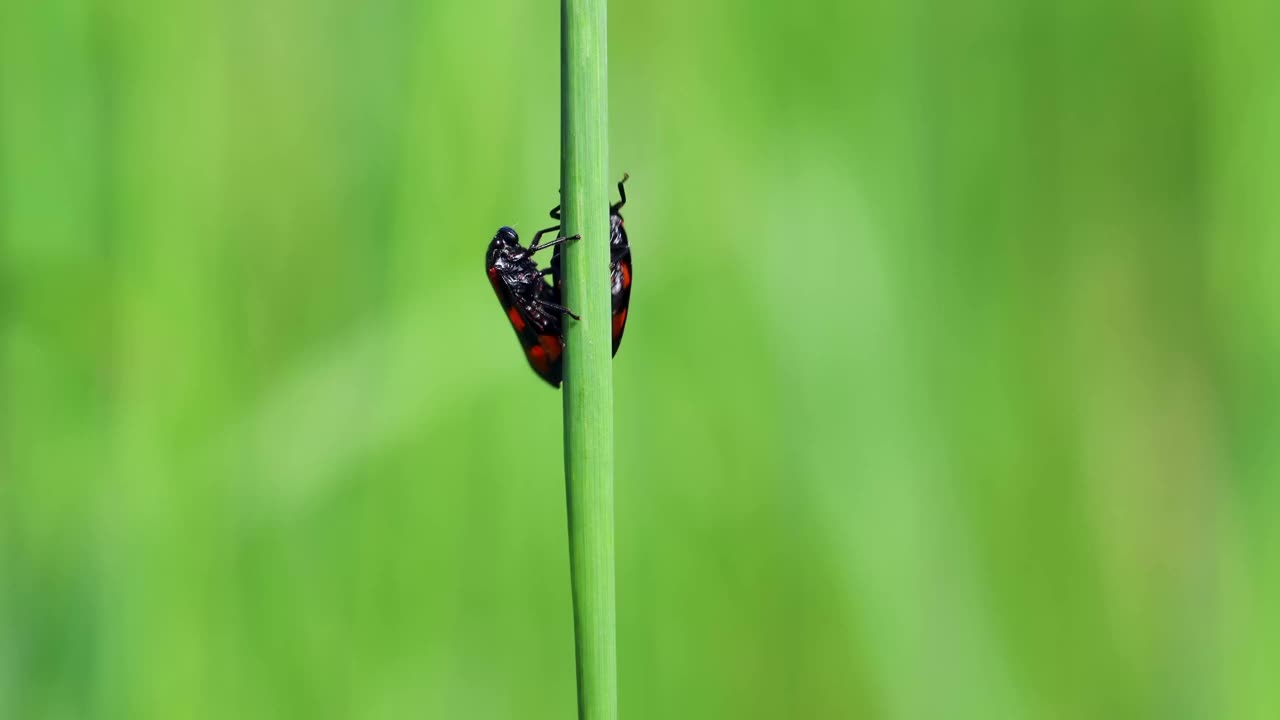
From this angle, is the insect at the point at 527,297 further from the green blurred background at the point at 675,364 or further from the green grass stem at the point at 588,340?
the green grass stem at the point at 588,340

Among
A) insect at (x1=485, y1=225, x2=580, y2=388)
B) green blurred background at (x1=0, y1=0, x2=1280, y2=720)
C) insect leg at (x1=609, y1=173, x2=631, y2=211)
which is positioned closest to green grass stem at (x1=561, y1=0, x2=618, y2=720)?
insect at (x1=485, y1=225, x2=580, y2=388)

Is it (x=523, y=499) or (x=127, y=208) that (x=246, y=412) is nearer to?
(x=127, y=208)

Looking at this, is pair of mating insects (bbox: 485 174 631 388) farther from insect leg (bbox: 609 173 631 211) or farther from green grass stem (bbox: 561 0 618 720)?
green grass stem (bbox: 561 0 618 720)

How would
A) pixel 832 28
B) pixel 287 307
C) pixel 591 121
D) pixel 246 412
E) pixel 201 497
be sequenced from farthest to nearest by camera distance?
1. pixel 832 28
2. pixel 287 307
3. pixel 246 412
4. pixel 201 497
5. pixel 591 121

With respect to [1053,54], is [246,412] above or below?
below

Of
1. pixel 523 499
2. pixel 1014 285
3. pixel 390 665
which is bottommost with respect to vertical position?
pixel 390 665

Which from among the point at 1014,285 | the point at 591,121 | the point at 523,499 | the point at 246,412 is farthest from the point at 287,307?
the point at 1014,285
